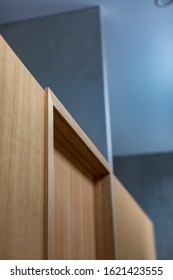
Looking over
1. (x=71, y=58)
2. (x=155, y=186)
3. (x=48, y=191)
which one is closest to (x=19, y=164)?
(x=48, y=191)

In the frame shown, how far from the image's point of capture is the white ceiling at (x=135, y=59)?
174 cm

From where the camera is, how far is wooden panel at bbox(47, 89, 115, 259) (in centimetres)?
99

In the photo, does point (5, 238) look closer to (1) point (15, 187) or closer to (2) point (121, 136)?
(1) point (15, 187)

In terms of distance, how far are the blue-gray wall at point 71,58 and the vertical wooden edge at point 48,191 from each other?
0.75 meters

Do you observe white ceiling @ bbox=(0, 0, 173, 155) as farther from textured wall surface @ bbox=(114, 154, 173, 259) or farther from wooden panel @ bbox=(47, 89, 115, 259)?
wooden panel @ bbox=(47, 89, 115, 259)

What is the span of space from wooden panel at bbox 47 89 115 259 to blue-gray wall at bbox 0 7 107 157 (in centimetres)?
19

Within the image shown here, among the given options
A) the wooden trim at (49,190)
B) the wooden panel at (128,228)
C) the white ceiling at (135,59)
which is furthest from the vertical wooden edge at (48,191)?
the white ceiling at (135,59)

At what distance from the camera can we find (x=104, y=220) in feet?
4.65

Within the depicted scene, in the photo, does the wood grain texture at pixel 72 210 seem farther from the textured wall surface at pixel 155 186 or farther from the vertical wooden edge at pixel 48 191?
the textured wall surface at pixel 155 186

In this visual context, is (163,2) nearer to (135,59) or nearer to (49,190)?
(135,59)

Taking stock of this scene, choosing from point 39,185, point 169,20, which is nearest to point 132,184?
point 169,20

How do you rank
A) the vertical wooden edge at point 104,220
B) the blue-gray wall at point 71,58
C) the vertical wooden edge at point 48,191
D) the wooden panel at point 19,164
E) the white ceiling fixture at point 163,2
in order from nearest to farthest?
the wooden panel at point 19,164, the vertical wooden edge at point 48,191, the vertical wooden edge at point 104,220, the blue-gray wall at point 71,58, the white ceiling fixture at point 163,2

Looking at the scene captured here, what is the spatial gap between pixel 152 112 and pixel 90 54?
1395mm

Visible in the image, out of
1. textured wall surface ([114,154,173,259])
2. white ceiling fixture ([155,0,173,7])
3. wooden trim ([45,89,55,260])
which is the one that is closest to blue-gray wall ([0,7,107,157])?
white ceiling fixture ([155,0,173,7])
